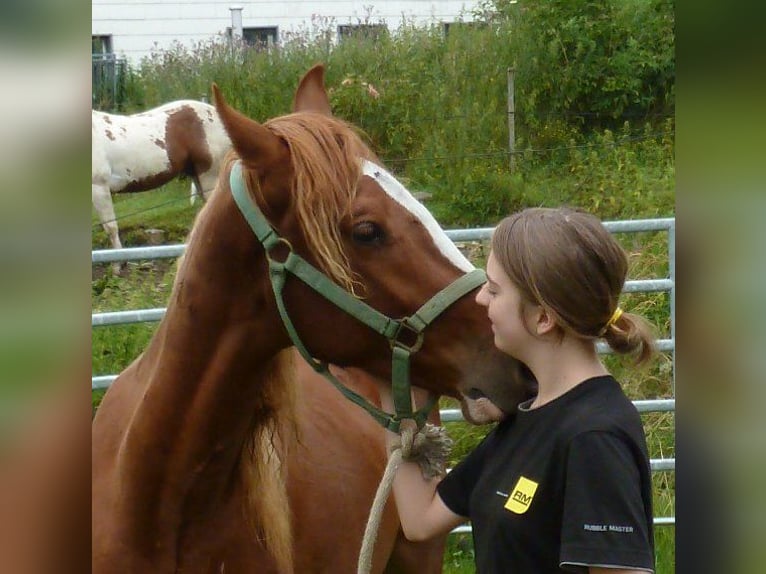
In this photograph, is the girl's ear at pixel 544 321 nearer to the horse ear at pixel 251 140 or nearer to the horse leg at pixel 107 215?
the horse ear at pixel 251 140

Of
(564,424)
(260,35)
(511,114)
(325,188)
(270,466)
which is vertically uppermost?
(260,35)

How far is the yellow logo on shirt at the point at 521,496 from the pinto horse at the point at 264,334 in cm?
26

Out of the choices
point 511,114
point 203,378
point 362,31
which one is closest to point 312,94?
point 203,378

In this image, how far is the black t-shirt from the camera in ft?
3.56

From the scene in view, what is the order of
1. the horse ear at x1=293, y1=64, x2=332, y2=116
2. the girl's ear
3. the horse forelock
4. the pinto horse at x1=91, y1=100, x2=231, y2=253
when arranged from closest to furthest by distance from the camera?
the girl's ear < the horse forelock < the horse ear at x1=293, y1=64, x2=332, y2=116 < the pinto horse at x1=91, y1=100, x2=231, y2=253

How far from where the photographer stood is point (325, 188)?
59.4 inches

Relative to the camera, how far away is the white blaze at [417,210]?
155 centimetres

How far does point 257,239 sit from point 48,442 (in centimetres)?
107

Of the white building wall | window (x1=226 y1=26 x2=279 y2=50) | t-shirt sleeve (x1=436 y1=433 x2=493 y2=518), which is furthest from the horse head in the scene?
window (x1=226 y1=26 x2=279 y2=50)

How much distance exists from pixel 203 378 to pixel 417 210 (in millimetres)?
495

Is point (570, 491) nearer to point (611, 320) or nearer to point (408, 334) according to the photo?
point (611, 320)

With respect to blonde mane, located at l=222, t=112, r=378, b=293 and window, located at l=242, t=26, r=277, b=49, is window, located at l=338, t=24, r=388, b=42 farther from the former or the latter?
blonde mane, located at l=222, t=112, r=378, b=293

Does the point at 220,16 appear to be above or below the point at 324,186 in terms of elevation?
above

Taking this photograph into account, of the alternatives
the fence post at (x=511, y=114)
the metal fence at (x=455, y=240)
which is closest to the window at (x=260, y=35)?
the fence post at (x=511, y=114)
